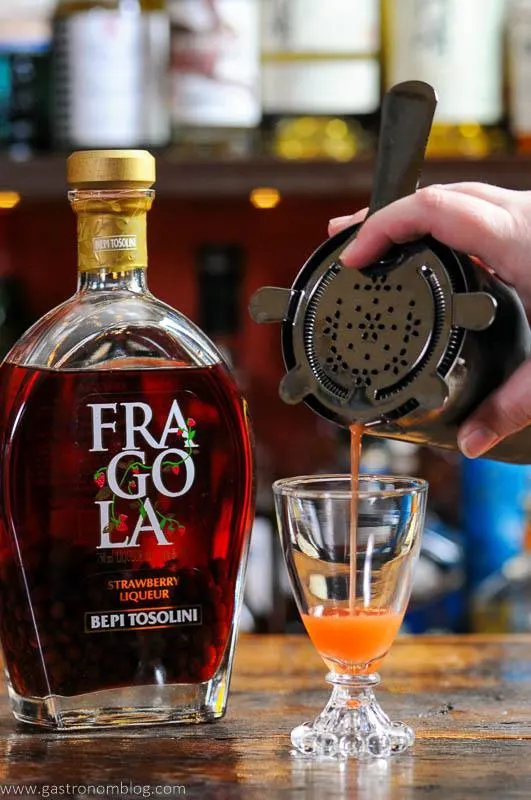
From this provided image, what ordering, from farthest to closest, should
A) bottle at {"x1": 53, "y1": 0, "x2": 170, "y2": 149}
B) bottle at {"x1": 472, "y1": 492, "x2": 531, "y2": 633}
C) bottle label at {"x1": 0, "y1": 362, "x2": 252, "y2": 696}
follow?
bottle at {"x1": 472, "y1": 492, "x2": 531, "y2": 633}, bottle at {"x1": 53, "y1": 0, "x2": 170, "y2": 149}, bottle label at {"x1": 0, "y1": 362, "x2": 252, "y2": 696}

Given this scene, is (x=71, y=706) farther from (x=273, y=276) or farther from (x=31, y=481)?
(x=273, y=276)

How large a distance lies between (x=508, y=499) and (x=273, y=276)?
44 cm

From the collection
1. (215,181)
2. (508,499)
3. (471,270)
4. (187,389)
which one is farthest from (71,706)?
(508,499)

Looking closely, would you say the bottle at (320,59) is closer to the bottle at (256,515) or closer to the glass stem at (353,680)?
the bottle at (256,515)

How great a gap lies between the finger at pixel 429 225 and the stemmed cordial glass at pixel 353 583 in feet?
0.46

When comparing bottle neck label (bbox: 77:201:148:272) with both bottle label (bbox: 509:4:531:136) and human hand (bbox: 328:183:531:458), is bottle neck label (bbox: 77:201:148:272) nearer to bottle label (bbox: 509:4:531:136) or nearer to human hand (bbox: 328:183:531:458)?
human hand (bbox: 328:183:531:458)

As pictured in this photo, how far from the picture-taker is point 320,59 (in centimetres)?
149

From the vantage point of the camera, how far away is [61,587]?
82 cm

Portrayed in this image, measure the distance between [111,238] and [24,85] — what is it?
76 centimetres

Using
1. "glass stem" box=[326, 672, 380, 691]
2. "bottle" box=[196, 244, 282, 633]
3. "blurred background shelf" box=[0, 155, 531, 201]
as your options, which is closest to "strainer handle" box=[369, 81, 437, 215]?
"glass stem" box=[326, 672, 380, 691]

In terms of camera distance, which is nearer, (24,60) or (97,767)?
(97,767)

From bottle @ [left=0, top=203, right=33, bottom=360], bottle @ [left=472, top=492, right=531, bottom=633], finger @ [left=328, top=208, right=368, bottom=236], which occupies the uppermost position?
finger @ [left=328, top=208, right=368, bottom=236]

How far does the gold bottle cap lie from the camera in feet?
2.67

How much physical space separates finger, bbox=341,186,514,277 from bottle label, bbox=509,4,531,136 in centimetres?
77
